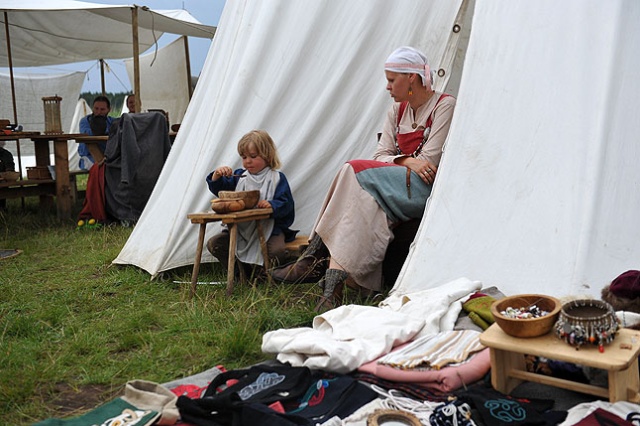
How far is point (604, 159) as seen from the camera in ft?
9.73

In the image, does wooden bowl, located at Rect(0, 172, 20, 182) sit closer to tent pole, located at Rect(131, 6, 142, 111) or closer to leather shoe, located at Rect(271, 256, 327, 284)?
tent pole, located at Rect(131, 6, 142, 111)

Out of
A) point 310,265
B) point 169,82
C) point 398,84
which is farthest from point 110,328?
point 169,82

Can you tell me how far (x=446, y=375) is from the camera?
7.73 ft

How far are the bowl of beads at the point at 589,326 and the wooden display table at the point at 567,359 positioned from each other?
0.07ft

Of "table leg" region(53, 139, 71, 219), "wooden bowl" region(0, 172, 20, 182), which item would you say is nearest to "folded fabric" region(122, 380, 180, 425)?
"table leg" region(53, 139, 71, 219)

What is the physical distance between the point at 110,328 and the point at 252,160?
117 cm

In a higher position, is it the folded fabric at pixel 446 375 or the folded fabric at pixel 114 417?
the folded fabric at pixel 446 375

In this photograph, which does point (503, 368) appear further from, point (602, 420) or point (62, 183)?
point (62, 183)

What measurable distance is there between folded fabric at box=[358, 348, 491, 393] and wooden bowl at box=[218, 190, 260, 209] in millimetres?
1511

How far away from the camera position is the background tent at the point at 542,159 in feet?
9.62

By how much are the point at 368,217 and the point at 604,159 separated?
3.57ft

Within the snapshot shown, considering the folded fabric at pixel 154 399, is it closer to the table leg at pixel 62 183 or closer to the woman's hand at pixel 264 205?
the woman's hand at pixel 264 205

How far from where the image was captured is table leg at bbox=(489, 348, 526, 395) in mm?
2303

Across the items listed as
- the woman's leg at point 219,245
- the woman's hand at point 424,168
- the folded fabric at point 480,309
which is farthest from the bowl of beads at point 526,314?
the woman's leg at point 219,245
